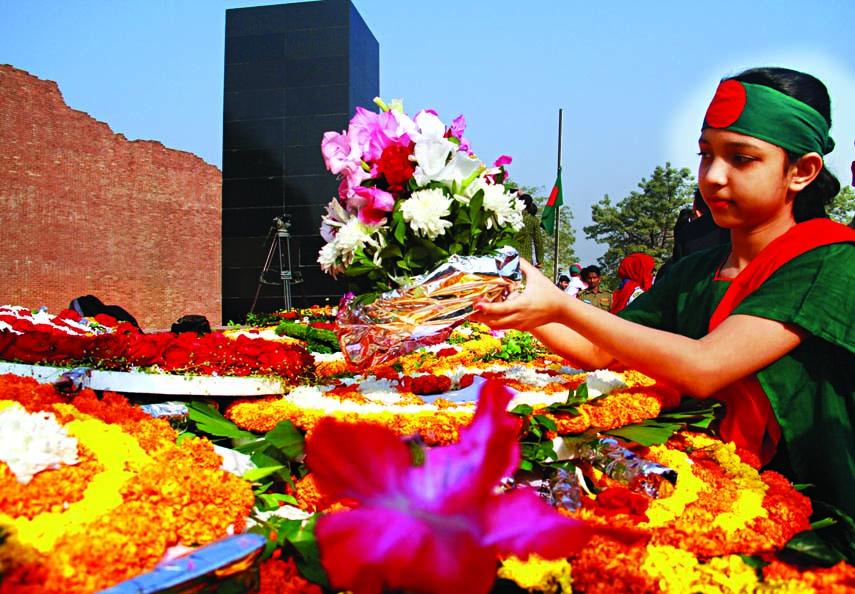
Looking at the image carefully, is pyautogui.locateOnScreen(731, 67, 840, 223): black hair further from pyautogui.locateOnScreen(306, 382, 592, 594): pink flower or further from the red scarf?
pyautogui.locateOnScreen(306, 382, 592, 594): pink flower

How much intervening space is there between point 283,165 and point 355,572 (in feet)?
43.5

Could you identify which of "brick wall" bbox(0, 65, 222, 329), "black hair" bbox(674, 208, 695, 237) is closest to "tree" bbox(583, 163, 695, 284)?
"brick wall" bbox(0, 65, 222, 329)

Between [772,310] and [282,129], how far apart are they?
496 inches

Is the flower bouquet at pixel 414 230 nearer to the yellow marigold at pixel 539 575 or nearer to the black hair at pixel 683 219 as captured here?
the yellow marigold at pixel 539 575

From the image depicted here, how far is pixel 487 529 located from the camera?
1.83 ft

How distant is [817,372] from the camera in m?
1.60

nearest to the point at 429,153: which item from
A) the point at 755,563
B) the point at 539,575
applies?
the point at 539,575

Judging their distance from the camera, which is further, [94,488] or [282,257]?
[282,257]

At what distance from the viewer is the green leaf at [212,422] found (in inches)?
71.7

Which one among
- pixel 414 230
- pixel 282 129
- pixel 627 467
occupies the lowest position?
pixel 627 467

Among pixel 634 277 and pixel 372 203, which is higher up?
pixel 372 203

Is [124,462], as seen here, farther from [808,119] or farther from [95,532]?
[808,119]

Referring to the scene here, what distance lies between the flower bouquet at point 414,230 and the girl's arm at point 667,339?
7 centimetres

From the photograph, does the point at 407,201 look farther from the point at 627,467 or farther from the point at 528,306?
the point at 627,467
